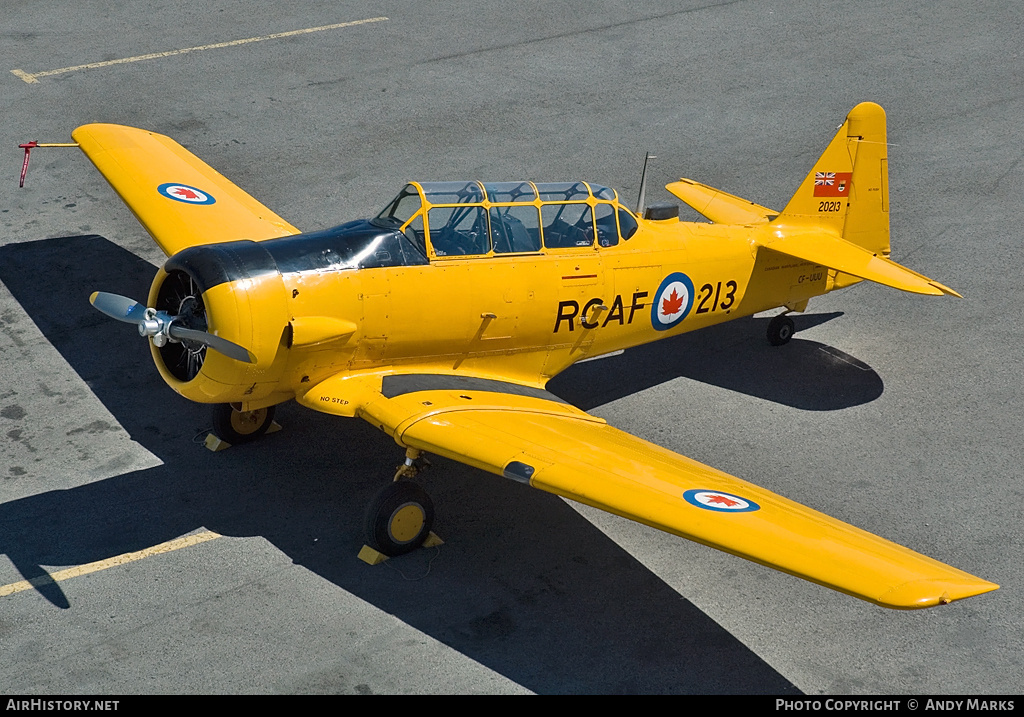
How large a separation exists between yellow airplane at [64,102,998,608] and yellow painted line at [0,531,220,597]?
1270 mm

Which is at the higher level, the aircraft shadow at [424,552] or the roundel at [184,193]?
the roundel at [184,193]

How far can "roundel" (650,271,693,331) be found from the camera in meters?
11.5

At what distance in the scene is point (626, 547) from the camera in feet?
32.2

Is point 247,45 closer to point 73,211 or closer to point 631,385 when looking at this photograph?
point 73,211

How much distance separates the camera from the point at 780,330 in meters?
13.0

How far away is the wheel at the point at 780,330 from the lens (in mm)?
12961

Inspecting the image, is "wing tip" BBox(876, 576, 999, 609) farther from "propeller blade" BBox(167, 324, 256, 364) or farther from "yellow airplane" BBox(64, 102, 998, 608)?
"propeller blade" BBox(167, 324, 256, 364)

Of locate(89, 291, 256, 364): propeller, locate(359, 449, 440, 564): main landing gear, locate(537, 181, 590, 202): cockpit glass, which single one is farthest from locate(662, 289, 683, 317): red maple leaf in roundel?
locate(89, 291, 256, 364): propeller

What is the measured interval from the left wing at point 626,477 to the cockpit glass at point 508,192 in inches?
68.3

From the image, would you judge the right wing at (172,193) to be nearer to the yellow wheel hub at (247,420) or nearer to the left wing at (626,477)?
the yellow wheel hub at (247,420)

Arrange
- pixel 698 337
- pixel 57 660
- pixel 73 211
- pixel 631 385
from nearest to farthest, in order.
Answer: pixel 57 660 → pixel 631 385 → pixel 698 337 → pixel 73 211

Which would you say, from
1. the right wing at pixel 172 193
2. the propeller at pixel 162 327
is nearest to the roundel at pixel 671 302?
the right wing at pixel 172 193

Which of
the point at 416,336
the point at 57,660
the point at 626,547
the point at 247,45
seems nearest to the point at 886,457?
the point at 626,547

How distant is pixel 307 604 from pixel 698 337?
623 centimetres
